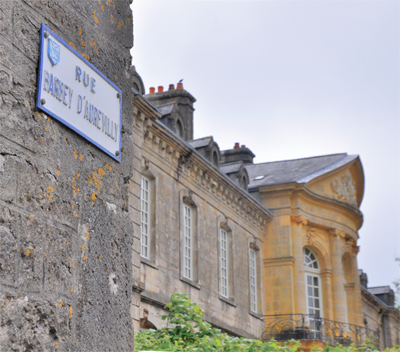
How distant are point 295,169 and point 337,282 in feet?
13.8

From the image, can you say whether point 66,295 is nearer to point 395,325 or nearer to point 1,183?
point 1,183

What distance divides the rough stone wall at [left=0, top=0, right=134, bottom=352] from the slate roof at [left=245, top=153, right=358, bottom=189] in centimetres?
2057

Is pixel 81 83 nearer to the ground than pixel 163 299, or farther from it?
nearer to the ground

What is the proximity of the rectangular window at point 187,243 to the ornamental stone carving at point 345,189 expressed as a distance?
26.7ft

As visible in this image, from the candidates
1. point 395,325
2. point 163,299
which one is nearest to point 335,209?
point 163,299

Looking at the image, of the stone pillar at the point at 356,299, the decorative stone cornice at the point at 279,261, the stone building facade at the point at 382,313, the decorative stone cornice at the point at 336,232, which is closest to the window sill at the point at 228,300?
the decorative stone cornice at the point at 279,261

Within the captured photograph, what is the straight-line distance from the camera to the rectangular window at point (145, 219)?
15818 mm

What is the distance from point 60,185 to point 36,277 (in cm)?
34

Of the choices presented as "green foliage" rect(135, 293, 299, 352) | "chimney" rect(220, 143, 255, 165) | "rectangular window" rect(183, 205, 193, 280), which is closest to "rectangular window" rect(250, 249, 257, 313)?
"rectangular window" rect(183, 205, 193, 280)

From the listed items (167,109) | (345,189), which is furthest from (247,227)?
(345,189)

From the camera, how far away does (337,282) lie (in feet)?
78.2

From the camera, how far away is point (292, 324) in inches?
863

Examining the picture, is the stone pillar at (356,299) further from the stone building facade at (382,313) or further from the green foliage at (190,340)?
the green foliage at (190,340)

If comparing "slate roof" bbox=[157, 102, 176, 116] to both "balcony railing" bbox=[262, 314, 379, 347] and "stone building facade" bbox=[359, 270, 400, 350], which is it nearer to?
"balcony railing" bbox=[262, 314, 379, 347]
